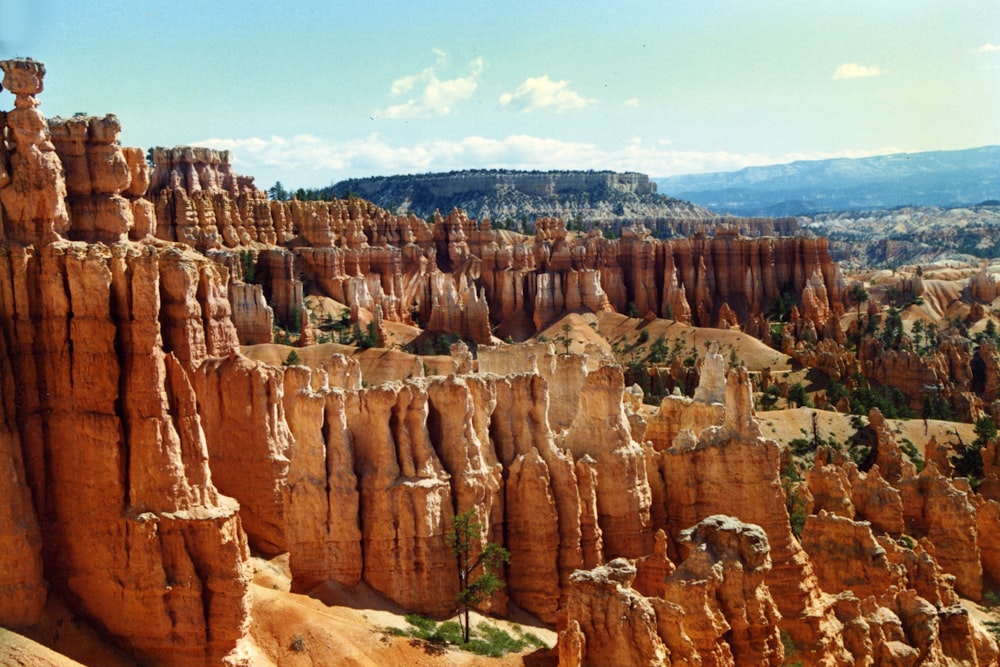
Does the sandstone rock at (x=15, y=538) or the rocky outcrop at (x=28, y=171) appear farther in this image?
the rocky outcrop at (x=28, y=171)

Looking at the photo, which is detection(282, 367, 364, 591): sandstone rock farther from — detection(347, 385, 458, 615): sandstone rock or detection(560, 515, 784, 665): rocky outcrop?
detection(560, 515, 784, 665): rocky outcrop

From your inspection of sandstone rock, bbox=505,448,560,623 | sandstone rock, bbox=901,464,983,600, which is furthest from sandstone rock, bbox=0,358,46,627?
sandstone rock, bbox=901,464,983,600

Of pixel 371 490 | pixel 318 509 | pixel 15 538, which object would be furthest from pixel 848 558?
pixel 15 538

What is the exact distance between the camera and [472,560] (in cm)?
2870

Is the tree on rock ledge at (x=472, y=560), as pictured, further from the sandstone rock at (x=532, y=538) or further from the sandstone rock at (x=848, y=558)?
the sandstone rock at (x=848, y=558)

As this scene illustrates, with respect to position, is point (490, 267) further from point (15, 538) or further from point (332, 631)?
point (15, 538)

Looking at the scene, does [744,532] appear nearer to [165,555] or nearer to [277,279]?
[165,555]

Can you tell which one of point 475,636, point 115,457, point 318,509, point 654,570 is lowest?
point 475,636

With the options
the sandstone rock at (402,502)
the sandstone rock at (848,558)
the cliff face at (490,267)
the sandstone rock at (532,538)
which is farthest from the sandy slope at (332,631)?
the cliff face at (490,267)

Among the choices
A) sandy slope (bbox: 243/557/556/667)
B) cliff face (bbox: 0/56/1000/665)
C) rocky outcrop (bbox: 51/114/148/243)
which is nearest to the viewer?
cliff face (bbox: 0/56/1000/665)

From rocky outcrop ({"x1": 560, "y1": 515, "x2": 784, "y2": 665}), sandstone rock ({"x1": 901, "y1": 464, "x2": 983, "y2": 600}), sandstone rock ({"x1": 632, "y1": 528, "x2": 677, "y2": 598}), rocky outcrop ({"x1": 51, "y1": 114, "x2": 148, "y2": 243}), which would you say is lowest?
sandstone rock ({"x1": 901, "y1": 464, "x2": 983, "y2": 600})

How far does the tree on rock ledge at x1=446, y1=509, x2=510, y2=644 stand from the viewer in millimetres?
27531

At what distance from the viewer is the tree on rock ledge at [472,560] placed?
27531 millimetres

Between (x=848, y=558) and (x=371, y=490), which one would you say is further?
(x=848, y=558)
